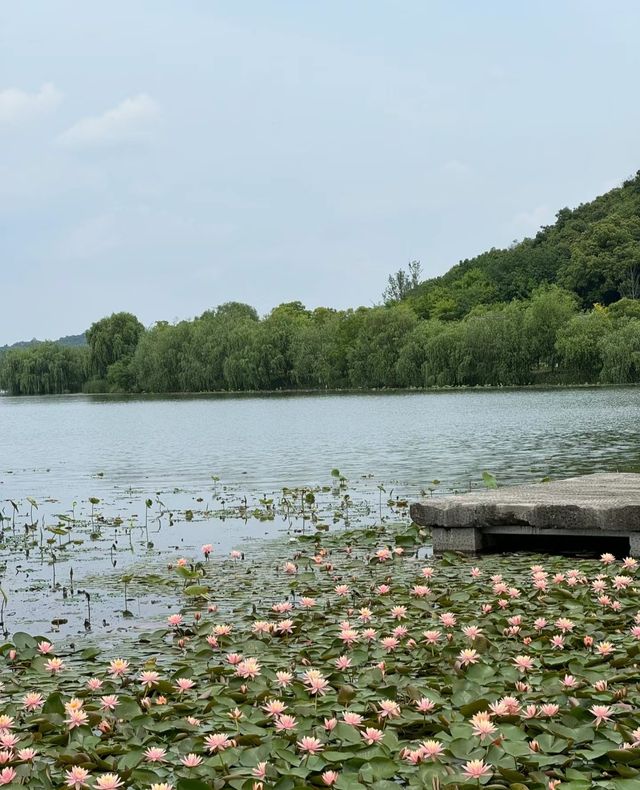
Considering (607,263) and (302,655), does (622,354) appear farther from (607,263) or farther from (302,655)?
(302,655)

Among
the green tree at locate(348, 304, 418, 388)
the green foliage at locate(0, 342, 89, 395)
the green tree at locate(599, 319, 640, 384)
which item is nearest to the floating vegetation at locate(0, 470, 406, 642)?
the green tree at locate(599, 319, 640, 384)

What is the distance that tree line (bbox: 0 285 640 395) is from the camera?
228ft

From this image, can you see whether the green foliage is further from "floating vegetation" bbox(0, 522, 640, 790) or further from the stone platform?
"floating vegetation" bbox(0, 522, 640, 790)

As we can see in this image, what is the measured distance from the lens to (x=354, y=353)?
8300cm

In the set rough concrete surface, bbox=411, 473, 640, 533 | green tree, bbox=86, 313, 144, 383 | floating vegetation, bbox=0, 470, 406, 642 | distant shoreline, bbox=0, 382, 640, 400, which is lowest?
floating vegetation, bbox=0, 470, 406, 642

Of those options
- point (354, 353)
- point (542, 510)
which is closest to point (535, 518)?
point (542, 510)

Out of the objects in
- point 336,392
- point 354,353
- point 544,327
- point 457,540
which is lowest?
point 457,540

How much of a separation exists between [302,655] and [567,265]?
3916 inches

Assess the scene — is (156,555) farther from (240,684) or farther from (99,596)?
(240,684)

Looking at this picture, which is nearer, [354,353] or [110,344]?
[354,353]

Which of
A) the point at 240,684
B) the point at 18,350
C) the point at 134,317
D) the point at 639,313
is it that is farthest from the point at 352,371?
the point at 240,684

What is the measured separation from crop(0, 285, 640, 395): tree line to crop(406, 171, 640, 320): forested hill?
366 centimetres

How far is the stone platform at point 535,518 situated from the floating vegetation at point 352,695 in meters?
1.08

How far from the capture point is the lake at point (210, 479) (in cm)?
930
